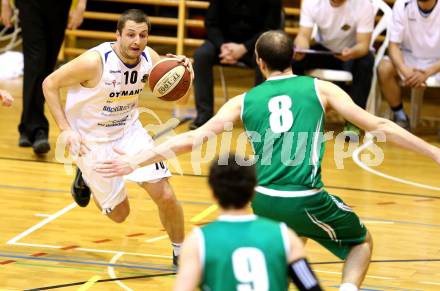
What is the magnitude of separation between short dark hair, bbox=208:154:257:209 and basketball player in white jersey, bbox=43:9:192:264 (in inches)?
102

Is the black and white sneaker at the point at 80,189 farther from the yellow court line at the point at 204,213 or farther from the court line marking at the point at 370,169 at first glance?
the court line marking at the point at 370,169

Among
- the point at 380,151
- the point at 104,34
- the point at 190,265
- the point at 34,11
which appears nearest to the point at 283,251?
the point at 190,265

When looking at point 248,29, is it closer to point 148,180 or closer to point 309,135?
point 148,180

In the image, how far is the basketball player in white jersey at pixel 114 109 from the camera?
6012 mm

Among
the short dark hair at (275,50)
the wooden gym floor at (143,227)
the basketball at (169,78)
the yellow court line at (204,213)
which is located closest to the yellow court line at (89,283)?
the wooden gym floor at (143,227)

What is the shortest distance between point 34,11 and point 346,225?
4637mm

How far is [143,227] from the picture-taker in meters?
6.96

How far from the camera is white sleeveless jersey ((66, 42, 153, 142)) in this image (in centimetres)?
625

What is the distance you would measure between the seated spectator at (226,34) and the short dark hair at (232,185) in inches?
265

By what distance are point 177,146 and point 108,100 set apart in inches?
66.9

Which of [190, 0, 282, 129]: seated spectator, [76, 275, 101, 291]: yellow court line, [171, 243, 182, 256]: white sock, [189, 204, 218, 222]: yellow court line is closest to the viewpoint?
[76, 275, 101, 291]: yellow court line

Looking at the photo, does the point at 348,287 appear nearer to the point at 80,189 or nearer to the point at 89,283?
the point at 89,283

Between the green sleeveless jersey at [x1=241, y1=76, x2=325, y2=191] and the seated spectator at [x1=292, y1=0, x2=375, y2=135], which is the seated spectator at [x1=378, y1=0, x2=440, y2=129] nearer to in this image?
the seated spectator at [x1=292, y1=0, x2=375, y2=135]

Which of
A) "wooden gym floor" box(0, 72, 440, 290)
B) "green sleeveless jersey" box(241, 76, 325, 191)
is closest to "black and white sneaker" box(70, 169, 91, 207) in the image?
Answer: "wooden gym floor" box(0, 72, 440, 290)
